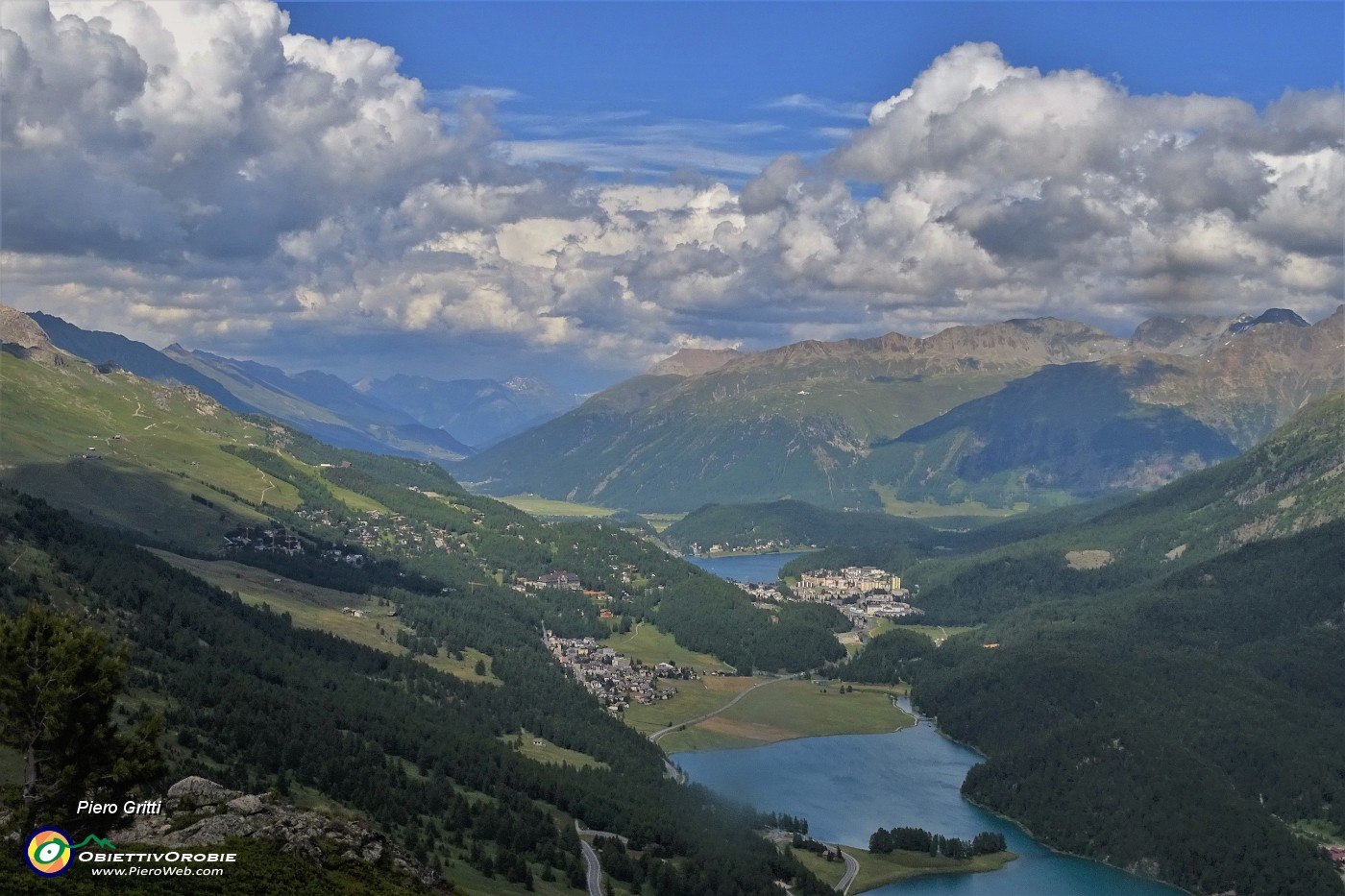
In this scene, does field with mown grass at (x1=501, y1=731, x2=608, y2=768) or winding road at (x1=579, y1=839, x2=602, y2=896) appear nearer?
winding road at (x1=579, y1=839, x2=602, y2=896)

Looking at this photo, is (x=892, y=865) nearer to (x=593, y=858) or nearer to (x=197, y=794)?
(x=593, y=858)

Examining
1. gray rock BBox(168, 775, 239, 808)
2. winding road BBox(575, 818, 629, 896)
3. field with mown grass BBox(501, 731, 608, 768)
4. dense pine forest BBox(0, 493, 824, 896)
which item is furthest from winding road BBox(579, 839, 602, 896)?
gray rock BBox(168, 775, 239, 808)

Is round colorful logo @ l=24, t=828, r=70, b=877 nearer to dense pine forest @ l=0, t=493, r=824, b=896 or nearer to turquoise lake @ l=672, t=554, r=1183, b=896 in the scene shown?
dense pine forest @ l=0, t=493, r=824, b=896

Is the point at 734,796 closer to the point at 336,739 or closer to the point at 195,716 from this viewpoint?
the point at 336,739

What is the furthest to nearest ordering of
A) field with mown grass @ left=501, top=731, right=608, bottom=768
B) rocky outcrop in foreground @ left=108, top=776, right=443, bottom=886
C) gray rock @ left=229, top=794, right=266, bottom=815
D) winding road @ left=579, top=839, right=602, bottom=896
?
field with mown grass @ left=501, top=731, right=608, bottom=768
winding road @ left=579, top=839, right=602, bottom=896
gray rock @ left=229, top=794, right=266, bottom=815
rocky outcrop in foreground @ left=108, top=776, right=443, bottom=886

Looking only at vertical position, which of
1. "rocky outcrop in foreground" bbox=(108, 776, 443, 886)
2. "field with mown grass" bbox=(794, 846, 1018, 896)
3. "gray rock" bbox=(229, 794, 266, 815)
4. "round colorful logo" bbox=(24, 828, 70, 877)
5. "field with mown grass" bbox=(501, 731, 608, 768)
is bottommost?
"field with mown grass" bbox=(794, 846, 1018, 896)

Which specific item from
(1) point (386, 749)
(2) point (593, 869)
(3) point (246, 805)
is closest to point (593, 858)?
(2) point (593, 869)

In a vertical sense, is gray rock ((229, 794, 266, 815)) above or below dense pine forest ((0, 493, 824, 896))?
above
